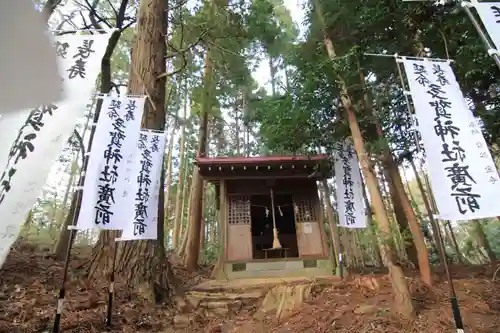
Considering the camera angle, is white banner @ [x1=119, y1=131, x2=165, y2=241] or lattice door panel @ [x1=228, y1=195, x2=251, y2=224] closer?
white banner @ [x1=119, y1=131, x2=165, y2=241]

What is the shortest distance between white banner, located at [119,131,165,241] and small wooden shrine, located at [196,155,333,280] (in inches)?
146

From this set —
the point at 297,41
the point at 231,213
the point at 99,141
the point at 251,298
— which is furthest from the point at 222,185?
the point at 99,141

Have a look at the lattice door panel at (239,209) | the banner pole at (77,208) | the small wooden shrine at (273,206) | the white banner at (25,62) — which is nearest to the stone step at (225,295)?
the small wooden shrine at (273,206)

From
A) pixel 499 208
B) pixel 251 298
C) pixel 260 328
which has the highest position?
pixel 499 208

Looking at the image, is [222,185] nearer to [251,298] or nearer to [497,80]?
[251,298]

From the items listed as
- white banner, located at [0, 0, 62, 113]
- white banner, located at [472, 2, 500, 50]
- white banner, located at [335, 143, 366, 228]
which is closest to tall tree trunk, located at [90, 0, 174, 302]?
white banner, located at [0, 0, 62, 113]

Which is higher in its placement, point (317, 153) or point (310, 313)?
point (317, 153)

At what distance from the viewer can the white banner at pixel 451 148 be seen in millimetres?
3713

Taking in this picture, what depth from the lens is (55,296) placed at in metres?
4.79

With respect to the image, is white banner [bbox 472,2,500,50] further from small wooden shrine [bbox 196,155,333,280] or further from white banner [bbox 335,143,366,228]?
small wooden shrine [bbox 196,155,333,280]

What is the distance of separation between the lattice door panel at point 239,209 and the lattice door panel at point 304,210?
1502 mm

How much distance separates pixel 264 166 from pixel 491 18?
627 centimetres

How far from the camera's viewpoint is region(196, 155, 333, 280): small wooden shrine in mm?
8945

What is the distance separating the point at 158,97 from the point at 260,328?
4.59 m
